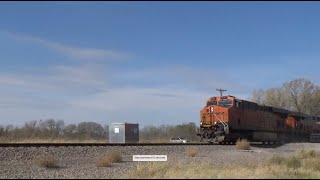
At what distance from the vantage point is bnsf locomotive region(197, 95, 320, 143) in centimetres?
3412

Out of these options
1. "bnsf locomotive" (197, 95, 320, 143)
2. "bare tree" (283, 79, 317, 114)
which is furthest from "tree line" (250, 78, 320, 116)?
"bnsf locomotive" (197, 95, 320, 143)

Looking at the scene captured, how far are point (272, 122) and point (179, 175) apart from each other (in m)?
29.8

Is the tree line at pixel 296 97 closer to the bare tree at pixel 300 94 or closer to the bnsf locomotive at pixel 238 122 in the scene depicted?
the bare tree at pixel 300 94

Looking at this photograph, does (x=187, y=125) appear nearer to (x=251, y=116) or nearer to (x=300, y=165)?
(x=251, y=116)

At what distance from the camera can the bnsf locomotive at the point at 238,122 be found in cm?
3412

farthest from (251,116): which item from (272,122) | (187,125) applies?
(187,125)

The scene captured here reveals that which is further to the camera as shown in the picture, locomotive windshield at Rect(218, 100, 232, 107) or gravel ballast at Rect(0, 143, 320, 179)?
locomotive windshield at Rect(218, 100, 232, 107)

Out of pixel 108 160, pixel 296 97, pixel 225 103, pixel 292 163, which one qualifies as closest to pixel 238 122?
pixel 225 103

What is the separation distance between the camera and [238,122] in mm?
35281

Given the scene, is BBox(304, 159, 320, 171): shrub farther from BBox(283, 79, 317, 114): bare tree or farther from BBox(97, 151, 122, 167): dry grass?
BBox(283, 79, 317, 114): bare tree

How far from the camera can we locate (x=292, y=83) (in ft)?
289

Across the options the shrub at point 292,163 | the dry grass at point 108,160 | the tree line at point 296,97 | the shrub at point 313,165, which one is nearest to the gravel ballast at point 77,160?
the dry grass at point 108,160

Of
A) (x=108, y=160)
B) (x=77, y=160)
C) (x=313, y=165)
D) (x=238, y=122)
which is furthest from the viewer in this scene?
(x=238, y=122)

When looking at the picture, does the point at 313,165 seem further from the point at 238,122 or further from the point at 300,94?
the point at 300,94
